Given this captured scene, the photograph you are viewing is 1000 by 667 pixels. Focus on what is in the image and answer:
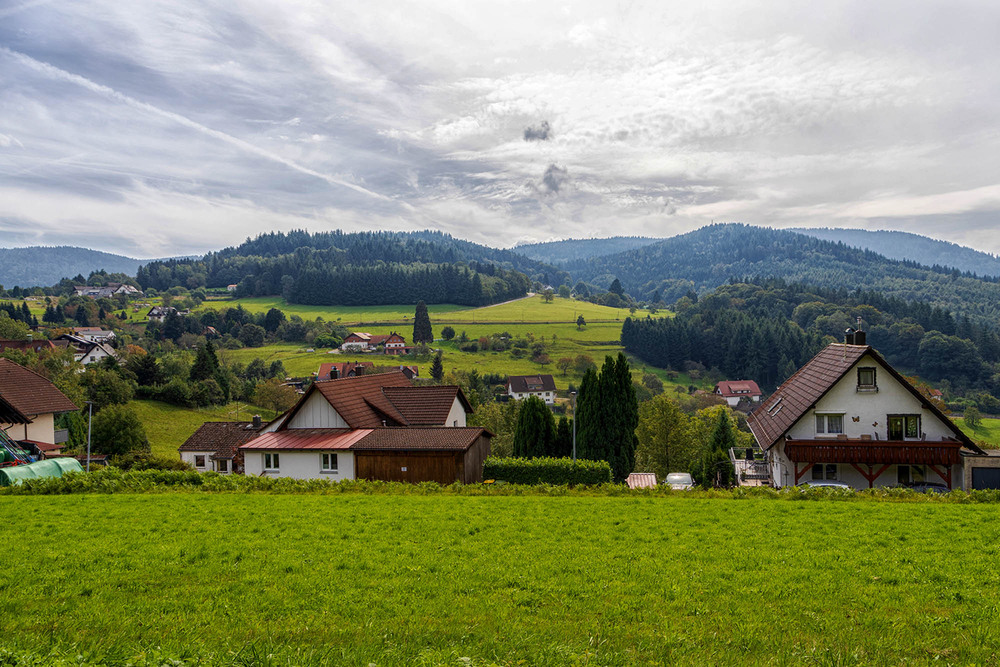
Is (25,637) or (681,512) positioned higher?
(25,637)

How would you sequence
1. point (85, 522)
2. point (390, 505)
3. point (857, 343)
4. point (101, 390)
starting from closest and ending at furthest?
1. point (85, 522)
2. point (390, 505)
3. point (857, 343)
4. point (101, 390)

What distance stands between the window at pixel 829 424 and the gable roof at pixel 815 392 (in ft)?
3.32

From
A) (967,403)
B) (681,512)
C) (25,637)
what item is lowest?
(967,403)

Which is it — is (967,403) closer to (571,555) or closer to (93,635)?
(571,555)

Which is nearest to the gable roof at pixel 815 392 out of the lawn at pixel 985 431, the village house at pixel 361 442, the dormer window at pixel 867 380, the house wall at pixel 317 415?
the dormer window at pixel 867 380

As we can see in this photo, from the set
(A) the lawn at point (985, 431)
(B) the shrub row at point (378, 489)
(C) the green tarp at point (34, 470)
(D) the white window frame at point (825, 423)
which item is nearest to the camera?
(B) the shrub row at point (378, 489)

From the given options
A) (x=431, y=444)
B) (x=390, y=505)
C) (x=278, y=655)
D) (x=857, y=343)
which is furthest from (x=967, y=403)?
(x=278, y=655)

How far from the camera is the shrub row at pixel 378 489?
19.2 m

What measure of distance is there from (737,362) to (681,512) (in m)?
124

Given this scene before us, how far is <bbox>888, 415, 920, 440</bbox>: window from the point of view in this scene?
27.9 meters

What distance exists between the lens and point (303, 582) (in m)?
10.1

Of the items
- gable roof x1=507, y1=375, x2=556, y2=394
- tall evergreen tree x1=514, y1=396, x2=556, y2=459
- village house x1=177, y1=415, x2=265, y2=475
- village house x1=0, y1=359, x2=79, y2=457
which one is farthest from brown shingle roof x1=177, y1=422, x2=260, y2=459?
gable roof x1=507, y1=375, x2=556, y2=394

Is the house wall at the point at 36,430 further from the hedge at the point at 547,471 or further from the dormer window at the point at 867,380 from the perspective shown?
the dormer window at the point at 867,380

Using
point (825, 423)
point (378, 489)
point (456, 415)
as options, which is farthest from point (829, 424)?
point (378, 489)
